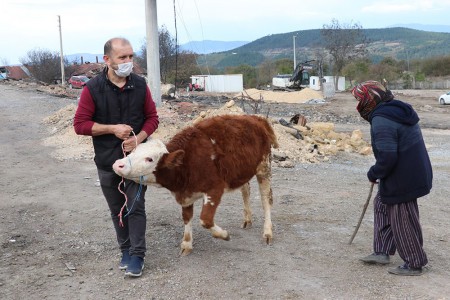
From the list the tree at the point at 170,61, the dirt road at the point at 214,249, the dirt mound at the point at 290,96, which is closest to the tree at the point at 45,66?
the tree at the point at 170,61

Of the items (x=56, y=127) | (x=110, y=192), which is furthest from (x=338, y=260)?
(x=56, y=127)

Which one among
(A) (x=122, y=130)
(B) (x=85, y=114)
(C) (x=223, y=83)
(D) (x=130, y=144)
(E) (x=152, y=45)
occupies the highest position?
(E) (x=152, y=45)

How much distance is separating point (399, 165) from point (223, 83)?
2060 inches

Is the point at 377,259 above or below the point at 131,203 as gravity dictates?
below

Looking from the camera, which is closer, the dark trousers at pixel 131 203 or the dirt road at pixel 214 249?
the dirt road at pixel 214 249

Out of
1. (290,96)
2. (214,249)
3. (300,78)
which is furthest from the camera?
(300,78)

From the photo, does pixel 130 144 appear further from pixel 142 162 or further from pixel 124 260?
pixel 124 260

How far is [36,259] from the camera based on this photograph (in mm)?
5336

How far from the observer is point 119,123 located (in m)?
4.66

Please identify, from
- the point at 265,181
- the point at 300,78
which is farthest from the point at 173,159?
the point at 300,78

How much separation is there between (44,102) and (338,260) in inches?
944

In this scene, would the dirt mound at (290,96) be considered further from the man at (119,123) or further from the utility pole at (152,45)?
the man at (119,123)

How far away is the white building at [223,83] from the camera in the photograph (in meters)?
55.3

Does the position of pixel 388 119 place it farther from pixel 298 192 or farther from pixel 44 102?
pixel 44 102
